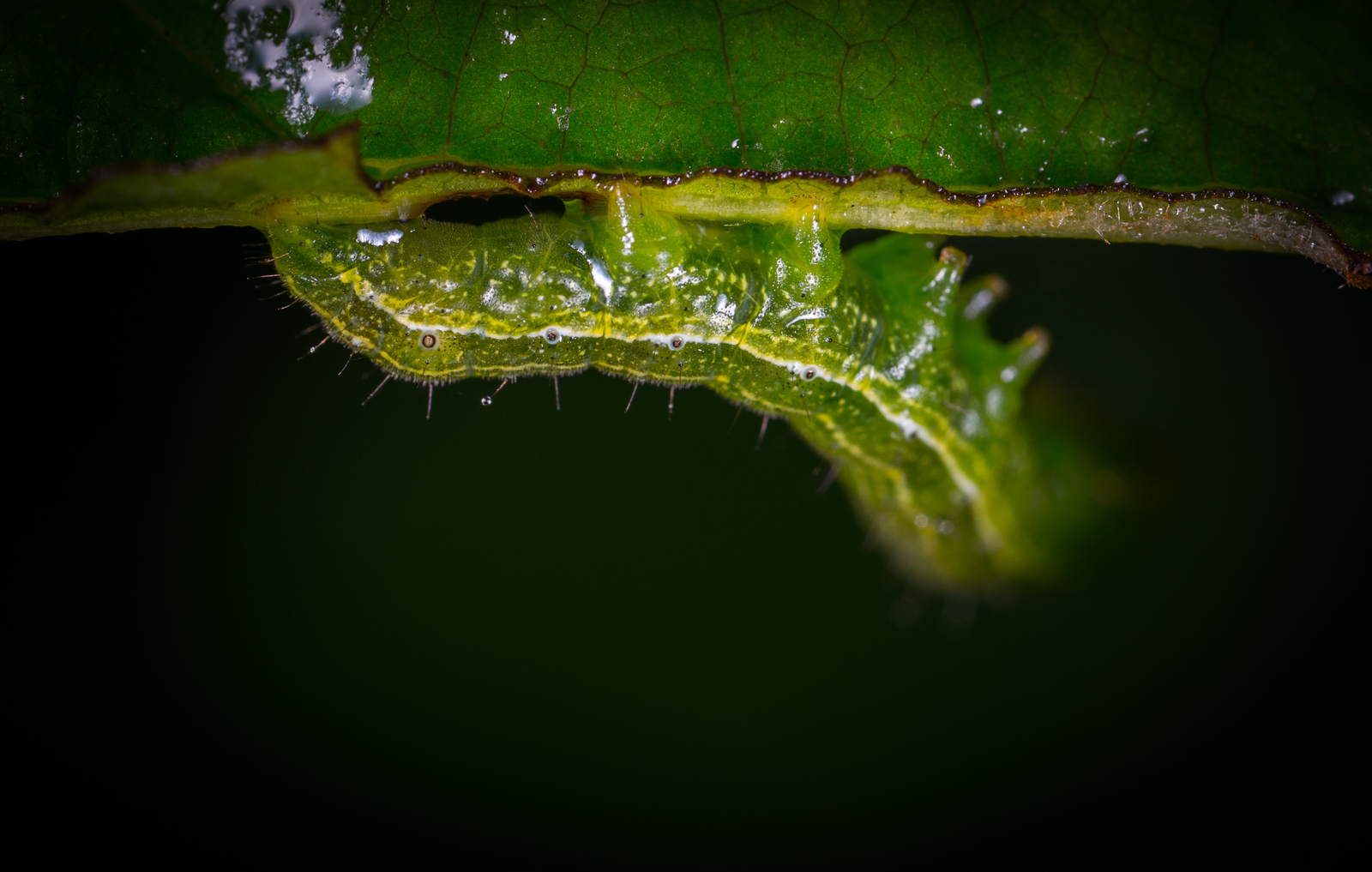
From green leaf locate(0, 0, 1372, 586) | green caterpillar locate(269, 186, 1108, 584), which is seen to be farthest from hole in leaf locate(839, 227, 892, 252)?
green leaf locate(0, 0, 1372, 586)

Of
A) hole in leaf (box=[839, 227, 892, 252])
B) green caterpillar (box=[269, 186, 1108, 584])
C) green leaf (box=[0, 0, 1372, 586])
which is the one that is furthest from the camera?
hole in leaf (box=[839, 227, 892, 252])

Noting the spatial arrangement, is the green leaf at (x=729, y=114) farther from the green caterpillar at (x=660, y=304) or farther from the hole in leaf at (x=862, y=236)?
the hole in leaf at (x=862, y=236)

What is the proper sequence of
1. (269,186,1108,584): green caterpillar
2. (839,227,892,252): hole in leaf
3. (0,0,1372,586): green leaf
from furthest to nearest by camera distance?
(839,227,892,252): hole in leaf, (269,186,1108,584): green caterpillar, (0,0,1372,586): green leaf

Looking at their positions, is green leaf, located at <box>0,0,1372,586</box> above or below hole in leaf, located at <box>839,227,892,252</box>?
below

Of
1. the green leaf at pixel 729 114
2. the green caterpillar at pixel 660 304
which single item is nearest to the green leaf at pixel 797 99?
the green leaf at pixel 729 114

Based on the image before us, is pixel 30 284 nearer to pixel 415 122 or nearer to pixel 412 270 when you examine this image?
pixel 412 270

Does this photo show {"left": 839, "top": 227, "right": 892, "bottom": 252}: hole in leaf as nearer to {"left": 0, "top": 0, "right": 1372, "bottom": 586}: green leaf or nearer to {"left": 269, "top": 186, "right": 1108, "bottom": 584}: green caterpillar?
{"left": 269, "top": 186, "right": 1108, "bottom": 584}: green caterpillar

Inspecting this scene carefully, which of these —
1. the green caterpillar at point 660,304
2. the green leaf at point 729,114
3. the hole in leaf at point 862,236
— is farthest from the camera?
the hole in leaf at point 862,236
